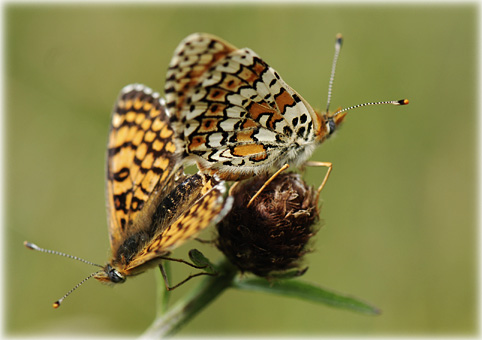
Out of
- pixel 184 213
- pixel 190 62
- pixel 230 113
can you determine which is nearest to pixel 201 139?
pixel 230 113

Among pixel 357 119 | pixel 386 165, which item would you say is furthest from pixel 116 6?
pixel 386 165

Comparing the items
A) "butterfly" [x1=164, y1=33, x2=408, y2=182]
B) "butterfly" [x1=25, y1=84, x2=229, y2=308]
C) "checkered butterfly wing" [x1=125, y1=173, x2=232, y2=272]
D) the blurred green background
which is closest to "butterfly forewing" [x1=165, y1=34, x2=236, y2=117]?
"butterfly" [x1=164, y1=33, x2=408, y2=182]

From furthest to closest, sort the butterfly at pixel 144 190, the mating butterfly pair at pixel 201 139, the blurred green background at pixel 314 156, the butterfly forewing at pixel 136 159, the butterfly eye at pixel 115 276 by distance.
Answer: the blurred green background at pixel 314 156 → the butterfly forewing at pixel 136 159 → the mating butterfly pair at pixel 201 139 → the butterfly eye at pixel 115 276 → the butterfly at pixel 144 190

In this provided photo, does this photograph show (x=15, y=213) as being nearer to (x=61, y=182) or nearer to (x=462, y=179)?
(x=61, y=182)

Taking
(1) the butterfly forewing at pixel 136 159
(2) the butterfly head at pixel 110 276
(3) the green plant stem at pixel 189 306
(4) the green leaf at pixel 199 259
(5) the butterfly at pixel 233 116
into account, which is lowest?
(3) the green plant stem at pixel 189 306

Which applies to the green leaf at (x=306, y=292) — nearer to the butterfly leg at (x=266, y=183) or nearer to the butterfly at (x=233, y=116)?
the butterfly leg at (x=266, y=183)

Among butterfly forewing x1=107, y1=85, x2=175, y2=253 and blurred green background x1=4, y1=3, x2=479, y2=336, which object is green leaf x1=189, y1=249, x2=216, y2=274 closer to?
butterfly forewing x1=107, y1=85, x2=175, y2=253

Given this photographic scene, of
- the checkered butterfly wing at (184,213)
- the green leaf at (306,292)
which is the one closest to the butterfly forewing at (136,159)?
the checkered butterfly wing at (184,213)
